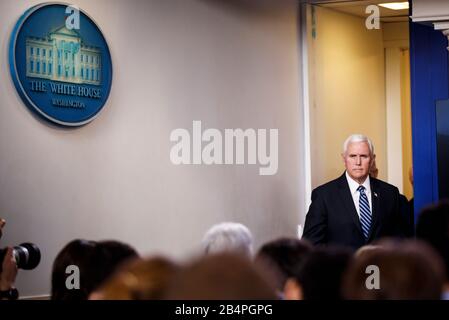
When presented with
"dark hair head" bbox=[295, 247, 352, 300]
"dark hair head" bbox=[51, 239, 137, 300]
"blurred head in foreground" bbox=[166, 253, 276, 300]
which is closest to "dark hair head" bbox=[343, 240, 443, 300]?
"dark hair head" bbox=[295, 247, 352, 300]

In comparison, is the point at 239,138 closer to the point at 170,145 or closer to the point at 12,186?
the point at 170,145

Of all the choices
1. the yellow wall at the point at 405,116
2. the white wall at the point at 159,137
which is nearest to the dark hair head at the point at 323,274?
the white wall at the point at 159,137

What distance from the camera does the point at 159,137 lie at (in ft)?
21.0

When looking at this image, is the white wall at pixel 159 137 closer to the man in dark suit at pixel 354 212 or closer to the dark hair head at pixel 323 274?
the man in dark suit at pixel 354 212

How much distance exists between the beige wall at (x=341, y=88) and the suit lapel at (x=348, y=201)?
8.06 ft

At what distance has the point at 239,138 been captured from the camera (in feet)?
23.8

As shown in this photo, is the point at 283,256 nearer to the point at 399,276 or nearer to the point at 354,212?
the point at 399,276

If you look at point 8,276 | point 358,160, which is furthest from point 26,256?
point 358,160

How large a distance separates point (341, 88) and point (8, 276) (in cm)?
515

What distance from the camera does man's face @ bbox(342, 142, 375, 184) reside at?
19.0 ft

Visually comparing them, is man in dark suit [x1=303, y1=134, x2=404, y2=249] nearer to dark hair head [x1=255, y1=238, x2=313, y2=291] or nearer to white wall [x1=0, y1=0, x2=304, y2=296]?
white wall [x1=0, y1=0, x2=304, y2=296]

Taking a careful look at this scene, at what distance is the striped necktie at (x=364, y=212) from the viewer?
559cm

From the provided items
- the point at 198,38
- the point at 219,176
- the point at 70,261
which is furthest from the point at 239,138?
the point at 70,261
